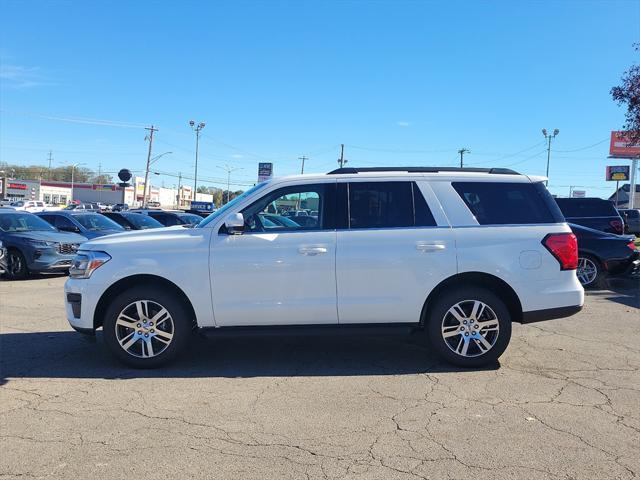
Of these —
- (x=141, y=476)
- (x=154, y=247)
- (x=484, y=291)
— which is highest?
(x=154, y=247)

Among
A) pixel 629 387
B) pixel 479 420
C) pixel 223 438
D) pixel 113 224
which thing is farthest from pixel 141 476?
pixel 113 224

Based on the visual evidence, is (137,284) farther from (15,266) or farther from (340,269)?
(15,266)

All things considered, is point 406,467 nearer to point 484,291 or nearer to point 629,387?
point 484,291

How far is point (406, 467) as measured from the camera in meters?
3.45

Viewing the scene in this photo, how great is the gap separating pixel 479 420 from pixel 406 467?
3.35ft

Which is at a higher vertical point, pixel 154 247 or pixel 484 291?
pixel 154 247

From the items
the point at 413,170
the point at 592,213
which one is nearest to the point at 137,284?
the point at 413,170

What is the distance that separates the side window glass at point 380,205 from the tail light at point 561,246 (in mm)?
1398

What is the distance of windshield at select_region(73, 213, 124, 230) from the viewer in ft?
50.9

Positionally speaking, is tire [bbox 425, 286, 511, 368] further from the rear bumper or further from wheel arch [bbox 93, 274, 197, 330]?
wheel arch [bbox 93, 274, 197, 330]

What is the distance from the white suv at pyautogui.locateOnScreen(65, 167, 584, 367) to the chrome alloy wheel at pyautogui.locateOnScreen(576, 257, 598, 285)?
6204 mm

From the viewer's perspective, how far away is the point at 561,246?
17.9ft

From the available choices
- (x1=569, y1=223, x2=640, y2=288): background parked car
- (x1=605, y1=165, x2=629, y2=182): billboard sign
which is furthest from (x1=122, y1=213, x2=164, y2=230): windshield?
(x1=605, y1=165, x2=629, y2=182): billboard sign

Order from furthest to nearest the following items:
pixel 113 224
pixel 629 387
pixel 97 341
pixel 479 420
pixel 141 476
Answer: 1. pixel 113 224
2. pixel 97 341
3. pixel 629 387
4. pixel 479 420
5. pixel 141 476
